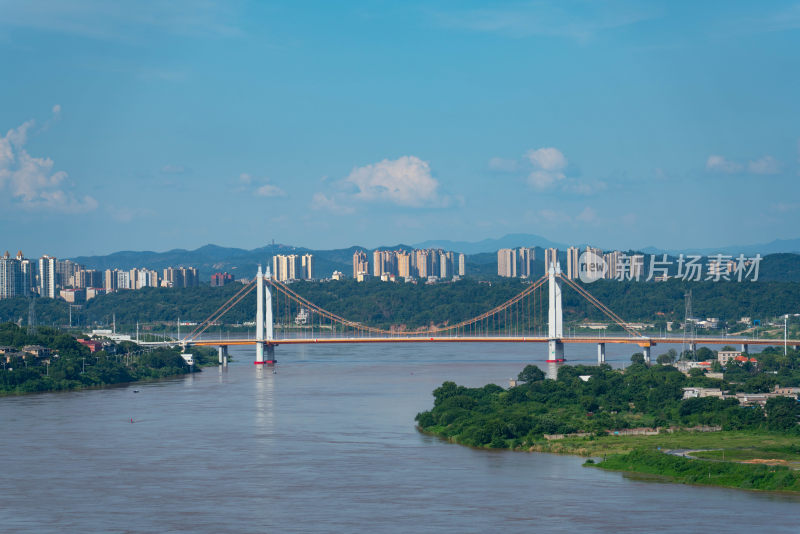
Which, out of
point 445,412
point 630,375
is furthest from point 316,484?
point 630,375

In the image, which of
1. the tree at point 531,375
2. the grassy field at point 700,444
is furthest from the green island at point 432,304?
the grassy field at point 700,444

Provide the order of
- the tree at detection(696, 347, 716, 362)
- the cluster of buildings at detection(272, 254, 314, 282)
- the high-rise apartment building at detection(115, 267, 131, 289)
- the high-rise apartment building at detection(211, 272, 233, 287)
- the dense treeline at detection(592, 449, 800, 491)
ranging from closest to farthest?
the dense treeline at detection(592, 449, 800, 491)
the tree at detection(696, 347, 716, 362)
the high-rise apartment building at detection(211, 272, 233, 287)
the high-rise apartment building at detection(115, 267, 131, 289)
the cluster of buildings at detection(272, 254, 314, 282)

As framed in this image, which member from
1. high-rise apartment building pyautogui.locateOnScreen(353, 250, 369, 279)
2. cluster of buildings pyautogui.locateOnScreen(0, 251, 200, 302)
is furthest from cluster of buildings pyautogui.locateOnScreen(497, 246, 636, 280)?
cluster of buildings pyautogui.locateOnScreen(0, 251, 200, 302)

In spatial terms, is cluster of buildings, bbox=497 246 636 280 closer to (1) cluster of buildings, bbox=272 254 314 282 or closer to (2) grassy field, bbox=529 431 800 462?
(1) cluster of buildings, bbox=272 254 314 282

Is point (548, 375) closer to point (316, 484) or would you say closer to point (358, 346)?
point (316, 484)

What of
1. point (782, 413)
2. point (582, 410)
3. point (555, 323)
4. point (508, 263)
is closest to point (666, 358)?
point (555, 323)

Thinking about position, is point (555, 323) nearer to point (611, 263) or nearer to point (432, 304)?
point (432, 304)
